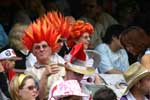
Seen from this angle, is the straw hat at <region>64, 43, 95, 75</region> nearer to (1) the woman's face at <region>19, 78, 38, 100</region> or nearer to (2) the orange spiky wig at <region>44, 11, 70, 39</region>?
(1) the woman's face at <region>19, 78, 38, 100</region>

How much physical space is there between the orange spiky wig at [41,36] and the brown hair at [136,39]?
1.38 metres

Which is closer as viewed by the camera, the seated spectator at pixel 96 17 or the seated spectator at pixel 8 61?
the seated spectator at pixel 8 61

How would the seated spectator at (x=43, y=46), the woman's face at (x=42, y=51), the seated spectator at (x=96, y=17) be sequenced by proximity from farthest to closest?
the seated spectator at (x=96, y=17) → the woman's face at (x=42, y=51) → the seated spectator at (x=43, y=46)

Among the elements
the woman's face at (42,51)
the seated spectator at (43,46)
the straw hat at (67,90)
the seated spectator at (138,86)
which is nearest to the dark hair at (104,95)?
the straw hat at (67,90)

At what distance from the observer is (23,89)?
8.18m

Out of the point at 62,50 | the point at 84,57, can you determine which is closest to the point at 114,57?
the point at 62,50

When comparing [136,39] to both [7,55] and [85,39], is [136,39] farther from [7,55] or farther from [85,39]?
[7,55]

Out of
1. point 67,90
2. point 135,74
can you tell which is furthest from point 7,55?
point 67,90

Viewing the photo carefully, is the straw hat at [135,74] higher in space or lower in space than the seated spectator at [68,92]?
lower

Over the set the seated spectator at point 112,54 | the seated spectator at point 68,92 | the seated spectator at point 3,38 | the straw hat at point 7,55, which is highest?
the seated spectator at point 3,38

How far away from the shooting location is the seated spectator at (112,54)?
11086mm

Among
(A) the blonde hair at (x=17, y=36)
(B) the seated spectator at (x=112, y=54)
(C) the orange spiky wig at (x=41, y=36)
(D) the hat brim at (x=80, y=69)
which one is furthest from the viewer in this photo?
(B) the seated spectator at (x=112, y=54)

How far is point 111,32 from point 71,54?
2557mm

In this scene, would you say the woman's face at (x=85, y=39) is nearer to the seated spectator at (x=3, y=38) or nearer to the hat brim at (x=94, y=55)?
the hat brim at (x=94, y=55)
